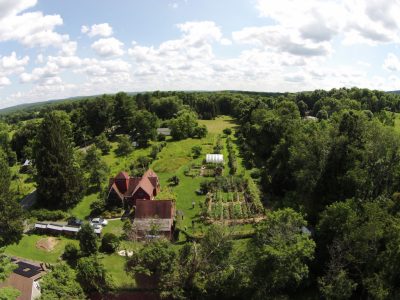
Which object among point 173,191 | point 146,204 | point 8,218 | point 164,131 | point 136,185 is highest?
point 164,131

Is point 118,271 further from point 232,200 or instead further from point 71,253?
point 232,200

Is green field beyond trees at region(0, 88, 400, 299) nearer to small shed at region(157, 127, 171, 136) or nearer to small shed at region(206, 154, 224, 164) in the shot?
small shed at region(206, 154, 224, 164)

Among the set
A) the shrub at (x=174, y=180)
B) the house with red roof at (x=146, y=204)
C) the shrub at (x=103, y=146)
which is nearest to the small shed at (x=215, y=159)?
the shrub at (x=174, y=180)

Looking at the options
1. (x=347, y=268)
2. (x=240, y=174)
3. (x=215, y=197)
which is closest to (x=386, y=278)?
(x=347, y=268)

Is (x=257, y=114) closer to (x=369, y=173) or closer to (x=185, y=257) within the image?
(x=369, y=173)

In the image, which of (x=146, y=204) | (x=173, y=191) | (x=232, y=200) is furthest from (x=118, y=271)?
(x=173, y=191)

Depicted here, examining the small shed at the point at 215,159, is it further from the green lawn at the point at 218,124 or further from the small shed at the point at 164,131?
the green lawn at the point at 218,124

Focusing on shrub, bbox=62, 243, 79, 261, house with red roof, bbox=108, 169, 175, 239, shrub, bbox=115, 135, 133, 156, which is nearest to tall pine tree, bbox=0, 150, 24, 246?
shrub, bbox=62, 243, 79, 261
